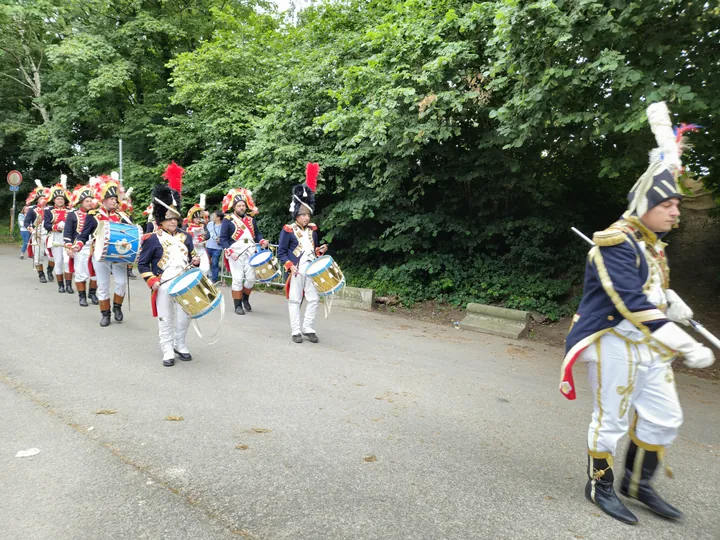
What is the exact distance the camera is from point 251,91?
16531 millimetres

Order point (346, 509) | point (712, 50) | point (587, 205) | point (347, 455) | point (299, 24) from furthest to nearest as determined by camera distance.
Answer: point (299, 24) < point (587, 205) < point (712, 50) < point (347, 455) < point (346, 509)

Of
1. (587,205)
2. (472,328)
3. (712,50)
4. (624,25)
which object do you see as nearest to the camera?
(624,25)

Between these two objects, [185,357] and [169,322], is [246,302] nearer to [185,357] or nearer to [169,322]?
[185,357]

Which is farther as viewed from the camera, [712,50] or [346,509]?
[712,50]

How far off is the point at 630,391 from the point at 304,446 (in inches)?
91.1

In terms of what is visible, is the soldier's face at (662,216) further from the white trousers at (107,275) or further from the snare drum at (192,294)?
the white trousers at (107,275)

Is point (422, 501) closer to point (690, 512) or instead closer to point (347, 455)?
point (347, 455)

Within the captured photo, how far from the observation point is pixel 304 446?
4.01 meters

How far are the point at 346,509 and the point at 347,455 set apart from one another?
741mm

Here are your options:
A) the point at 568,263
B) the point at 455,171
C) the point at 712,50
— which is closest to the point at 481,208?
the point at 455,171

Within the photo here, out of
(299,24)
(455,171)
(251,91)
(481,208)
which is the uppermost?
(299,24)

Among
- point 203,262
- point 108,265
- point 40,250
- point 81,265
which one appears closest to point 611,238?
point 203,262

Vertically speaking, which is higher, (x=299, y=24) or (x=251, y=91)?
(x=299, y=24)

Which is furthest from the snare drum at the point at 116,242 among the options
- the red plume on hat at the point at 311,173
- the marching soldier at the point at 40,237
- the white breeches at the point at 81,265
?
the marching soldier at the point at 40,237
